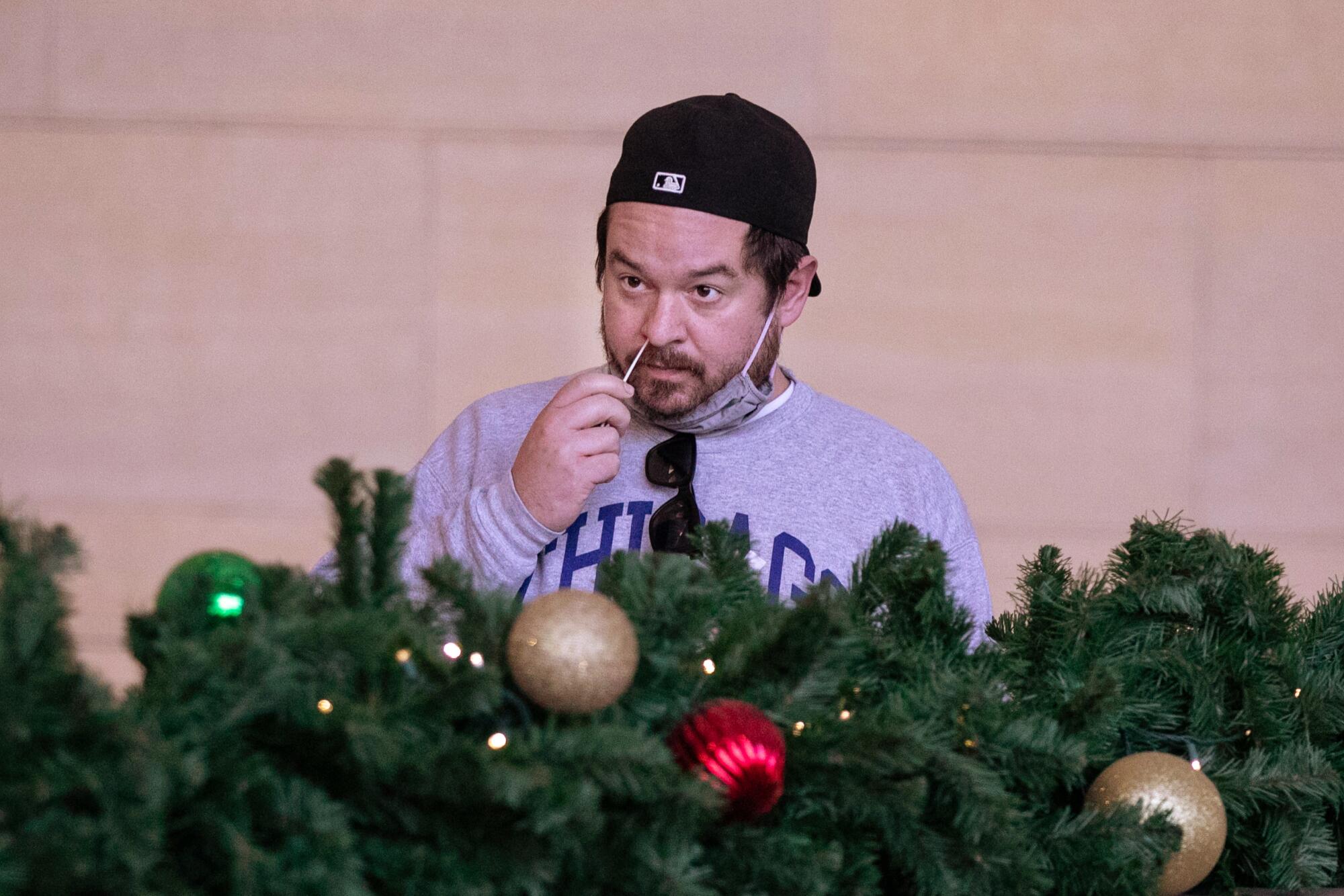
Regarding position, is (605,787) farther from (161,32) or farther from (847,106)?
(161,32)

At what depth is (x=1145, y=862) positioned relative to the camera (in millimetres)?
614

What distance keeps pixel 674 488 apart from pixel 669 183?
1.03ft

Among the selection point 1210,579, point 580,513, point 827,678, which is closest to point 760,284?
point 580,513

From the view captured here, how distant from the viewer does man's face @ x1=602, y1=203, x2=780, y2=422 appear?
1.32 meters

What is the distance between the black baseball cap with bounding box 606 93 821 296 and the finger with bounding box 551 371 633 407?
0.20 metres

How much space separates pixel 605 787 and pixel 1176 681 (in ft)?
1.37

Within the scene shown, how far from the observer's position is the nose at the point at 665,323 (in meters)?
1.31

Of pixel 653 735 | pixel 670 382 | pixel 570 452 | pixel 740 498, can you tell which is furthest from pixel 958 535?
pixel 653 735

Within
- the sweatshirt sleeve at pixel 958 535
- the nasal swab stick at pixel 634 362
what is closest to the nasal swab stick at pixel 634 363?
the nasal swab stick at pixel 634 362

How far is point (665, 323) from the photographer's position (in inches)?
51.7

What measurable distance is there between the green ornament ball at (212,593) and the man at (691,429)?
0.70 m

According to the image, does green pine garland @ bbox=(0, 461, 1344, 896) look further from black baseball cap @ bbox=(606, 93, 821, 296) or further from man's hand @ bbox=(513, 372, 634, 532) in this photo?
black baseball cap @ bbox=(606, 93, 821, 296)

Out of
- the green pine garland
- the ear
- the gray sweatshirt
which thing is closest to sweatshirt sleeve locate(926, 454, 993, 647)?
the gray sweatshirt

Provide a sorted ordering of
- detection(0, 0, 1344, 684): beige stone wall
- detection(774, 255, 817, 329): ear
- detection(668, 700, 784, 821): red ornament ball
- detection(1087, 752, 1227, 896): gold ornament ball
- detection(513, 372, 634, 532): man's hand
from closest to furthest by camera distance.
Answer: detection(668, 700, 784, 821): red ornament ball, detection(1087, 752, 1227, 896): gold ornament ball, detection(513, 372, 634, 532): man's hand, detection(774, 255, 817, 329): ear, detection(0, 0, 1344, 684): beige stone wall
